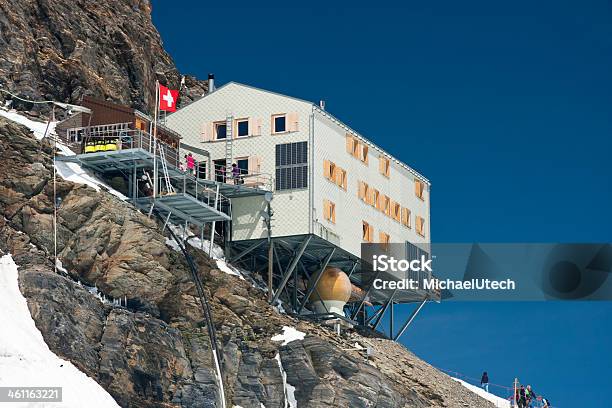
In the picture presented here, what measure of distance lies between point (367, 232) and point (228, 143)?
11.7m

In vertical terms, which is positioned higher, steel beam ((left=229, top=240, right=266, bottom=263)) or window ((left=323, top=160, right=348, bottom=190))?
window ((left=323, top=160, right=348, bottom=190))

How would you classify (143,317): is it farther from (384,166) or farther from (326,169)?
(384,166)

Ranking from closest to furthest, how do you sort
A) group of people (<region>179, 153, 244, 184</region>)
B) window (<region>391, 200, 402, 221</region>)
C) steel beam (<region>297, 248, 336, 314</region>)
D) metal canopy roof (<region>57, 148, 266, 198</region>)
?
metal canopy roof (<region>57, 148, 266, 198</region>), group of people (<region>179, 153, 244, 184</region>), steel beam (<region>297, 248, 336, 314</region>), window (<region>391, 200, 402, 221</region>)

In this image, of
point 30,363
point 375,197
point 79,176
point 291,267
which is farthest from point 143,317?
point 375,197

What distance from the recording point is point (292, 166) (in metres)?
90.7

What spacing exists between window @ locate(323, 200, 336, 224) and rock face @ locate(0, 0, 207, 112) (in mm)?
17210

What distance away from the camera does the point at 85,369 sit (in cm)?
6869

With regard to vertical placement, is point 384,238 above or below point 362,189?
below

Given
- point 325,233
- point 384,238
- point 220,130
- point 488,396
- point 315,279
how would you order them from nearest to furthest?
1. point 325,233
2. point 315,279
3. point 220,130
4. point 488,396
5. point 384,238

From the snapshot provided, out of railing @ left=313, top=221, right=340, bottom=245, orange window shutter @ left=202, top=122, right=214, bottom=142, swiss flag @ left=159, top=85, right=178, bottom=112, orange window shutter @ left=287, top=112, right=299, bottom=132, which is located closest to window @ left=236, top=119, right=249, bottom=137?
orange window shutter @ left=202, top=122, right=214, bottom=142

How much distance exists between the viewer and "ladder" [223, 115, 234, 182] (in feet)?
301

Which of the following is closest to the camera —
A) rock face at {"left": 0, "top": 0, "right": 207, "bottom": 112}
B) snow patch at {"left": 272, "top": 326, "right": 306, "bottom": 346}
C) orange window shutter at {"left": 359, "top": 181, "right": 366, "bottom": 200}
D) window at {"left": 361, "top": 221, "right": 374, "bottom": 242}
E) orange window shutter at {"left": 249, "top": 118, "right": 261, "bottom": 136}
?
snow patch at {"left": 272, "top": 326, "right": 306, "bottom": 346}

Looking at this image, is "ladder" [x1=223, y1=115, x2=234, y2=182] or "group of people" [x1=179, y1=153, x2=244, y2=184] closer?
"group of people" [x1=179, y1=153, x2=244, y2=184]

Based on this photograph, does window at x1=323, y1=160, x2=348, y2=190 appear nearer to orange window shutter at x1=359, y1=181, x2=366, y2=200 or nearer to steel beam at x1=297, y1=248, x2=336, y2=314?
orange window shutter at x1=359, y1=181, x2=366, y2=200
